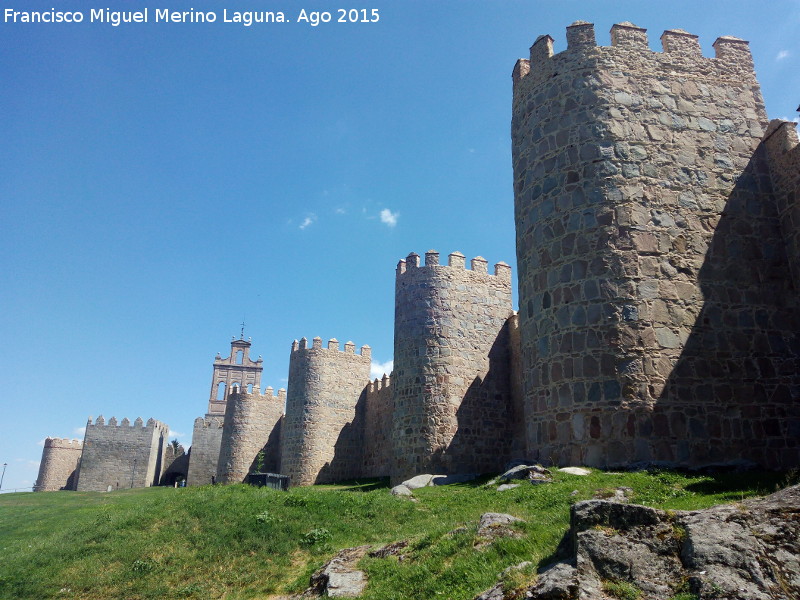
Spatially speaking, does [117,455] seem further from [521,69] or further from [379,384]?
[521,69]

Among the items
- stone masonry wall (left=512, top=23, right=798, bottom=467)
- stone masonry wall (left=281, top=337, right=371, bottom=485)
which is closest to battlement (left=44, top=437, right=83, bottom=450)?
stone masonry wall (left=281, top=337, right=371, bottom=485)

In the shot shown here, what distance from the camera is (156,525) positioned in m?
9.69

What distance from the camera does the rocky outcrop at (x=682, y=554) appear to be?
11.2ft

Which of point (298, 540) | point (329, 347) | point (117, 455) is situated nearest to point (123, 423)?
point (117, 455)

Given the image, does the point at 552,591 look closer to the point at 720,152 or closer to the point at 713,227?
the point at 713,227

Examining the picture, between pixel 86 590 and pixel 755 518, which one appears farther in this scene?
pixel 86 590

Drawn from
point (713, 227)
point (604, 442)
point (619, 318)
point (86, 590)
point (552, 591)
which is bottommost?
point (86, 590)

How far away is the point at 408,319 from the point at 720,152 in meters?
11.8

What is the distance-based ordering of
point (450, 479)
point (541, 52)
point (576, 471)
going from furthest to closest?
point (450, 479) < point (541, 52) < point (576, 471)

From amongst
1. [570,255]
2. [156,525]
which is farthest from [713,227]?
[156,525]

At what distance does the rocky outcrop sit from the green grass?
111cm

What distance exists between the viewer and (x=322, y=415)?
2939 cm

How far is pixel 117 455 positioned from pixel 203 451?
279 inches

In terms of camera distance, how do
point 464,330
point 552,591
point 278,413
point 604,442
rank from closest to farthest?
point 552,591 < point 604,442 < point 464,330 < point 278,413
